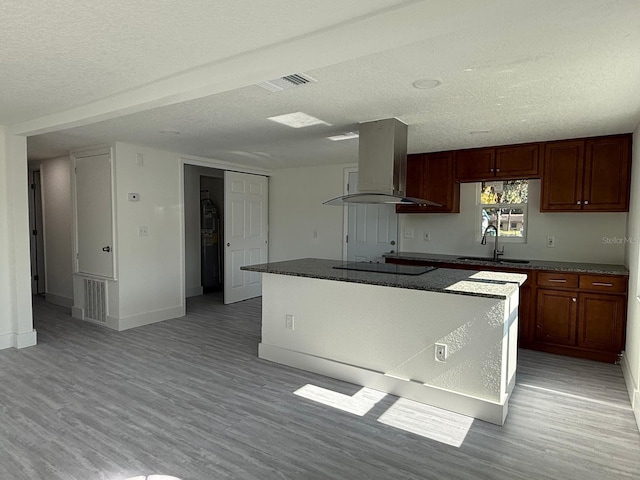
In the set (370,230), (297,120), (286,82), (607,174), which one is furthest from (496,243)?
(286,82)

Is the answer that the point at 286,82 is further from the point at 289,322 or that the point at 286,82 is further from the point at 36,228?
the point at 36,228

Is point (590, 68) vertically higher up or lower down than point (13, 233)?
higher up

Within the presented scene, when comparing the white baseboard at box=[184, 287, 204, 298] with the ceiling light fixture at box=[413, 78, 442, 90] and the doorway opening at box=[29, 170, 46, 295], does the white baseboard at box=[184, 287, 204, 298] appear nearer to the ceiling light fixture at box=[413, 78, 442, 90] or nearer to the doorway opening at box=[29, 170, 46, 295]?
the doorway opening at box=[29, 170, 46, 295]

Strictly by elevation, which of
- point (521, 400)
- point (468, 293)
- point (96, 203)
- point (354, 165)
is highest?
point (354, 165)

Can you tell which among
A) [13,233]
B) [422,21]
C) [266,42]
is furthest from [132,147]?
[422,21]

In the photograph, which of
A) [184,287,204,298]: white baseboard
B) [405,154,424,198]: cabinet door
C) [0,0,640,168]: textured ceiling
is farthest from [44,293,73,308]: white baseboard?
[405,154,424,198]: cabinet door

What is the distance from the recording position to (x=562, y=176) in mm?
4090

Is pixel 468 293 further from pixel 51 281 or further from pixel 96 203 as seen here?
pixel 51 281

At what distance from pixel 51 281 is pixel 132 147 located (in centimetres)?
300

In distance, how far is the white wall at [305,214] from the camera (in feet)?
19.9

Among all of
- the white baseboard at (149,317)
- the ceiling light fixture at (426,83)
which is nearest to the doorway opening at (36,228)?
the white baseboard at (149,317)

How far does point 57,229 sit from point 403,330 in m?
5.58

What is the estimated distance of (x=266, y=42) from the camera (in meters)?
2.02

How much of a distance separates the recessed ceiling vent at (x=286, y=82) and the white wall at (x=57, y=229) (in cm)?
438
